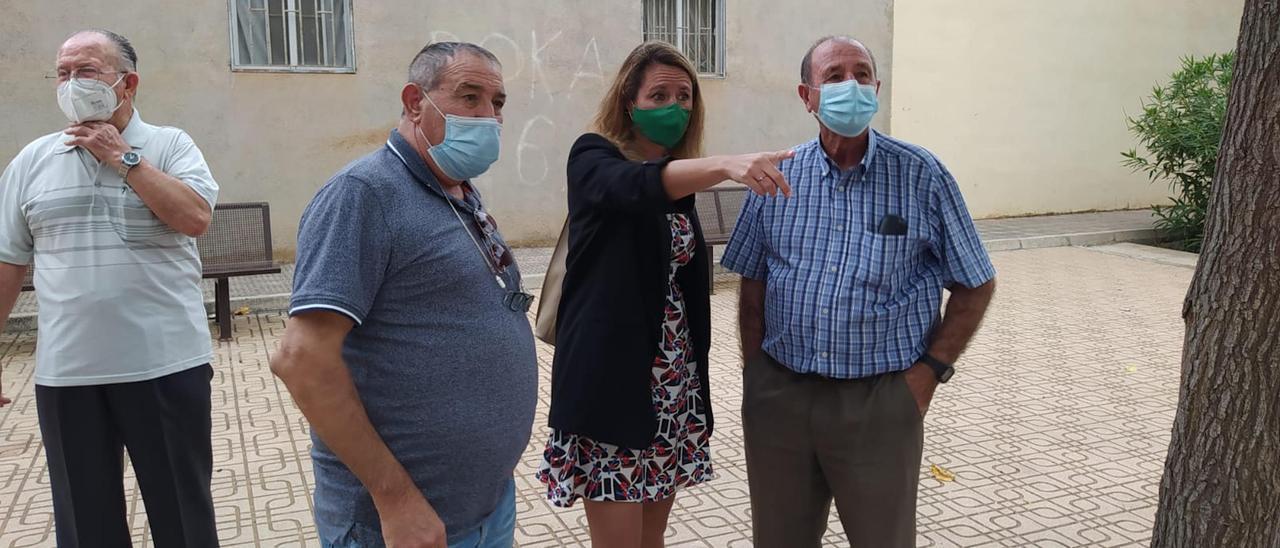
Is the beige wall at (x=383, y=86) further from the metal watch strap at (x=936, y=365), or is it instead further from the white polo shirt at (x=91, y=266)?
the metal watch strap at (x=936, y=365)

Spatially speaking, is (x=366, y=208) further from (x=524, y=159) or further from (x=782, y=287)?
(x=524, y=159)

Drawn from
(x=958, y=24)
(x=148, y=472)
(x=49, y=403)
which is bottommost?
(x=148, y=472)

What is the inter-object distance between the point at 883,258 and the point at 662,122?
65 centimetres

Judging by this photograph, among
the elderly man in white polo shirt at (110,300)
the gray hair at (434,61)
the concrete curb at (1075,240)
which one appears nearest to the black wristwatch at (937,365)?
the gray hair at (434,61)

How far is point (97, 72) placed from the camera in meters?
2.92

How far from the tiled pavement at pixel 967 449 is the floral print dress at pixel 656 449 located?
49.9 inches

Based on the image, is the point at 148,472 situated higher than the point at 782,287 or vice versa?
the point at 782,287

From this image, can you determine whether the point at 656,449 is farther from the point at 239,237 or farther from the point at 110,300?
the point at 239,237

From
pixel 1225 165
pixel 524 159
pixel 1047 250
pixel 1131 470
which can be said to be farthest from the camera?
pixel 1047 250

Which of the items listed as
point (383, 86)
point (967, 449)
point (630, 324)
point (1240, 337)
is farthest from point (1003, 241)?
point (630, 324)

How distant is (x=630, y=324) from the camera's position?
2.46 m

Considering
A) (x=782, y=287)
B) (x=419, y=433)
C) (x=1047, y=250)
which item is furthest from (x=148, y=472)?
(x=1047, y=250)

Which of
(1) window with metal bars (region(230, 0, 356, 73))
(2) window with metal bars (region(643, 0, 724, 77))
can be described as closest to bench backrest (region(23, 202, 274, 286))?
(1) window with metal bars (region(230, 0, 356, 73))

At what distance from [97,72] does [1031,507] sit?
380 cm
